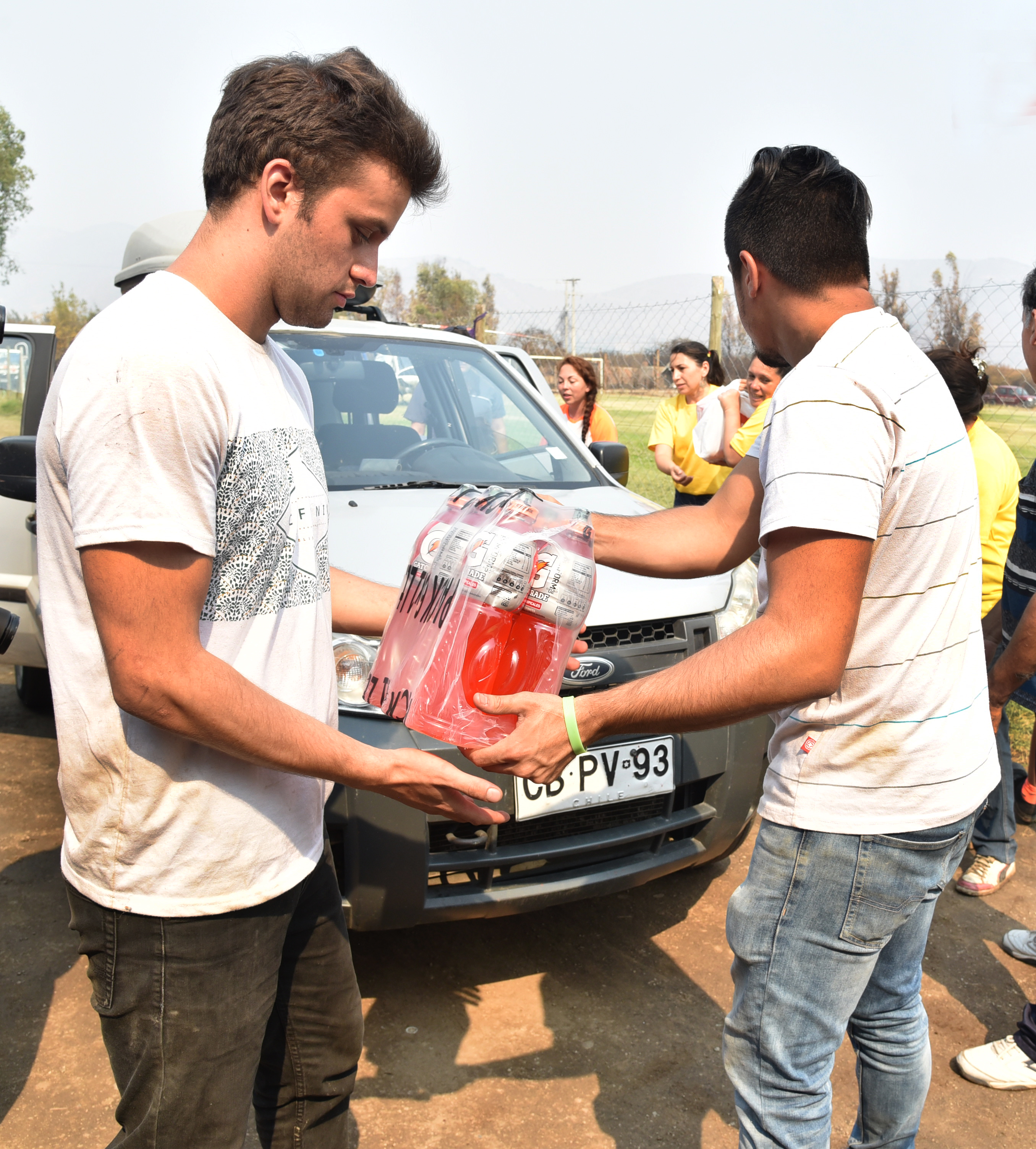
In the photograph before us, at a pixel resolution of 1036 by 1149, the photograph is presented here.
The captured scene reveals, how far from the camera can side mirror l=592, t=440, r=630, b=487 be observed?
4.25 m

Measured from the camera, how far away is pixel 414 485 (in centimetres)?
358

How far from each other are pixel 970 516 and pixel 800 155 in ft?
2.41

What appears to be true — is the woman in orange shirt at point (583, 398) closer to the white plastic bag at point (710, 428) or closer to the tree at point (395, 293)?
the white plastic bag at point (710, 428)

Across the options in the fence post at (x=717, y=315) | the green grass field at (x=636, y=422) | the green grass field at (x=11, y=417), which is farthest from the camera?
the green grass field at (x=636, y=422)

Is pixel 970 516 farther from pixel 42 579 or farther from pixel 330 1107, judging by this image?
pixel 330 1107

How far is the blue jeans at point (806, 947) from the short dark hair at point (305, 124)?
133 cm

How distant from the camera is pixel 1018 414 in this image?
8156mm

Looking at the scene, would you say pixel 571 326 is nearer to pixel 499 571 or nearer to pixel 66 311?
pixel 499 571

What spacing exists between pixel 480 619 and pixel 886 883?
33.2 inches

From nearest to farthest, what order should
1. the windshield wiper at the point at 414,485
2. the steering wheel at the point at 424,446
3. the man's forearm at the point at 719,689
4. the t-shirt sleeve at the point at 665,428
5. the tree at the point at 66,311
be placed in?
the man's forearm at the point at 719,689 → the windshield wiper at the point at 414,485 → the steering wheel at the point at 424,446 → the t-shirt sleeve at the point at 665,428 → the tree at the point at 66,311

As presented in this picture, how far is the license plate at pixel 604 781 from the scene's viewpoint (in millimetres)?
2590

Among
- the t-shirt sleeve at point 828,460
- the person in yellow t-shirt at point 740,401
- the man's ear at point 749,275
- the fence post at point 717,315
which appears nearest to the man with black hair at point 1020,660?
the t-shirt sleeve at point 828,460

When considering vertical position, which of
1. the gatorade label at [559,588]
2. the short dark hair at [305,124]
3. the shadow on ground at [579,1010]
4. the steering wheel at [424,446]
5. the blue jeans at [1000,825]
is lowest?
the shadow on ground at [579,1010]

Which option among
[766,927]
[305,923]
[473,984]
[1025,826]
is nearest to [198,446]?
[305,923]
